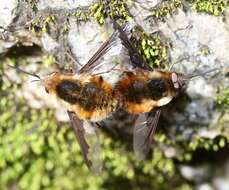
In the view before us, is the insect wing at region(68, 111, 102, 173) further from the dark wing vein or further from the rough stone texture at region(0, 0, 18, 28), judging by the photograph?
the rough stone texture at region(0, 0, 18, 28)

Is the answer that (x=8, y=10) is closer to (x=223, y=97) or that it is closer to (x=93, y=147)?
(x=93, y=147)

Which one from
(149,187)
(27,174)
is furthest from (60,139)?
(149,187)

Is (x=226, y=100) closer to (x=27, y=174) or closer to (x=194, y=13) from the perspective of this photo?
(x=194, y=13)

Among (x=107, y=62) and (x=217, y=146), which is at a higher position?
(x=107, y=62)

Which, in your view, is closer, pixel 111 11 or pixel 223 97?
pixel 111 11

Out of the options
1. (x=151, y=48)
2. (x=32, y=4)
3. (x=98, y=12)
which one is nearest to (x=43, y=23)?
(x=32, y=4)

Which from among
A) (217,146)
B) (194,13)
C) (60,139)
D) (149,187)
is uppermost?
(194,13)

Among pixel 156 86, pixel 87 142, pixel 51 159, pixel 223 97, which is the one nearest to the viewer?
pixel 156 86
